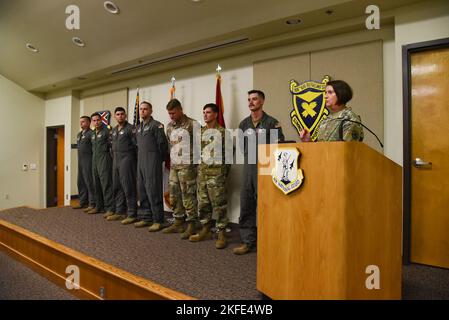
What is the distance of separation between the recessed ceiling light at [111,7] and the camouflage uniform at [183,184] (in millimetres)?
1504

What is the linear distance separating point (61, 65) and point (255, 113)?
3876mm

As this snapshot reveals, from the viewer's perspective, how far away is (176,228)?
2975 mm

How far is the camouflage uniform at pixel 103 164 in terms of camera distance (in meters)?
3.73

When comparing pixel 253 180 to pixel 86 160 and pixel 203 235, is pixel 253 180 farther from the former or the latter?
pixel 86 160

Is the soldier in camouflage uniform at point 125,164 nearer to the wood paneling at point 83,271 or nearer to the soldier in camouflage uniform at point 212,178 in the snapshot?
the wood paneling at point 83,271

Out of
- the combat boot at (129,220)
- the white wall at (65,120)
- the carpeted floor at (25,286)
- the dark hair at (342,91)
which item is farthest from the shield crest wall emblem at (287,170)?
the white wall at (65,120)

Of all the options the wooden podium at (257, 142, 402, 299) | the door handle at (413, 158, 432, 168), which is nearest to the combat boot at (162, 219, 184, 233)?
the wooden podium at (257, 142, 402, 299)

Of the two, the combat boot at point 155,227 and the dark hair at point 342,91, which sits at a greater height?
the dark hair at point 342,91

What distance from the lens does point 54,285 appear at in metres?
2.24

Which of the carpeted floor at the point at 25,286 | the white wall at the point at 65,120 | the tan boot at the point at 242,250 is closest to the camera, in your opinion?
the carpeted floor at the point at 25,286

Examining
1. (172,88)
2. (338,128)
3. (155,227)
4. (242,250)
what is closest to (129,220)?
(155,227)
